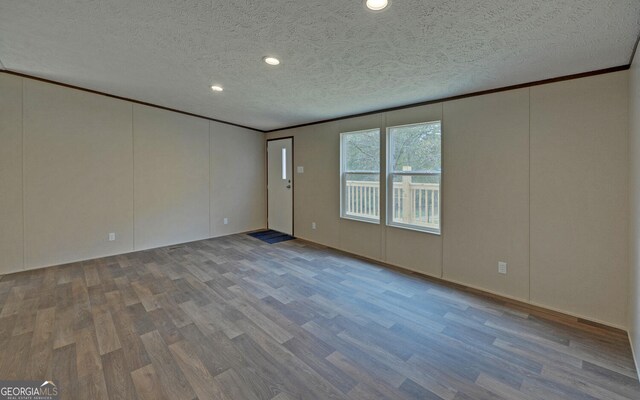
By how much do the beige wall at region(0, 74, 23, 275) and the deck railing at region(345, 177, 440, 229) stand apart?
4340 mm

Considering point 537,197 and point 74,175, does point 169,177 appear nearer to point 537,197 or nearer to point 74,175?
point 74,175

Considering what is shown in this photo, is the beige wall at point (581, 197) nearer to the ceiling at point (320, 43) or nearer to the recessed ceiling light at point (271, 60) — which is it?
the ceiling at point (320, 43)

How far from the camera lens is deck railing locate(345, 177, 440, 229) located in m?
3.50

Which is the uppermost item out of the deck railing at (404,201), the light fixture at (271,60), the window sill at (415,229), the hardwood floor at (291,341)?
the light fixture at (271,60)

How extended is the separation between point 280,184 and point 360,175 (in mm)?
2111

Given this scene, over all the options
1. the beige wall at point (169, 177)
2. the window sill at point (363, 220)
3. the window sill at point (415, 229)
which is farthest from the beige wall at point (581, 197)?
the beige wall at point (169, 177)

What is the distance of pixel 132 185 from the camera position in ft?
14.0

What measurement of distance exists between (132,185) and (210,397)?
380cm

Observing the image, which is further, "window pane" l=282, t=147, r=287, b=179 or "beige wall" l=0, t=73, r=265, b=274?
"window pane" l=282, t=147, r=287, b=179

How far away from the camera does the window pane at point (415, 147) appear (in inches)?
135

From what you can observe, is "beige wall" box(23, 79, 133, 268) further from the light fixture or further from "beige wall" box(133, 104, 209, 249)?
the light fixture

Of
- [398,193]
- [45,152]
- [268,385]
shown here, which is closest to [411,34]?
[398,193]

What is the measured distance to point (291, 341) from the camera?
210 centimetres

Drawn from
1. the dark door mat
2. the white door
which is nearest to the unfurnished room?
the dark door mat
